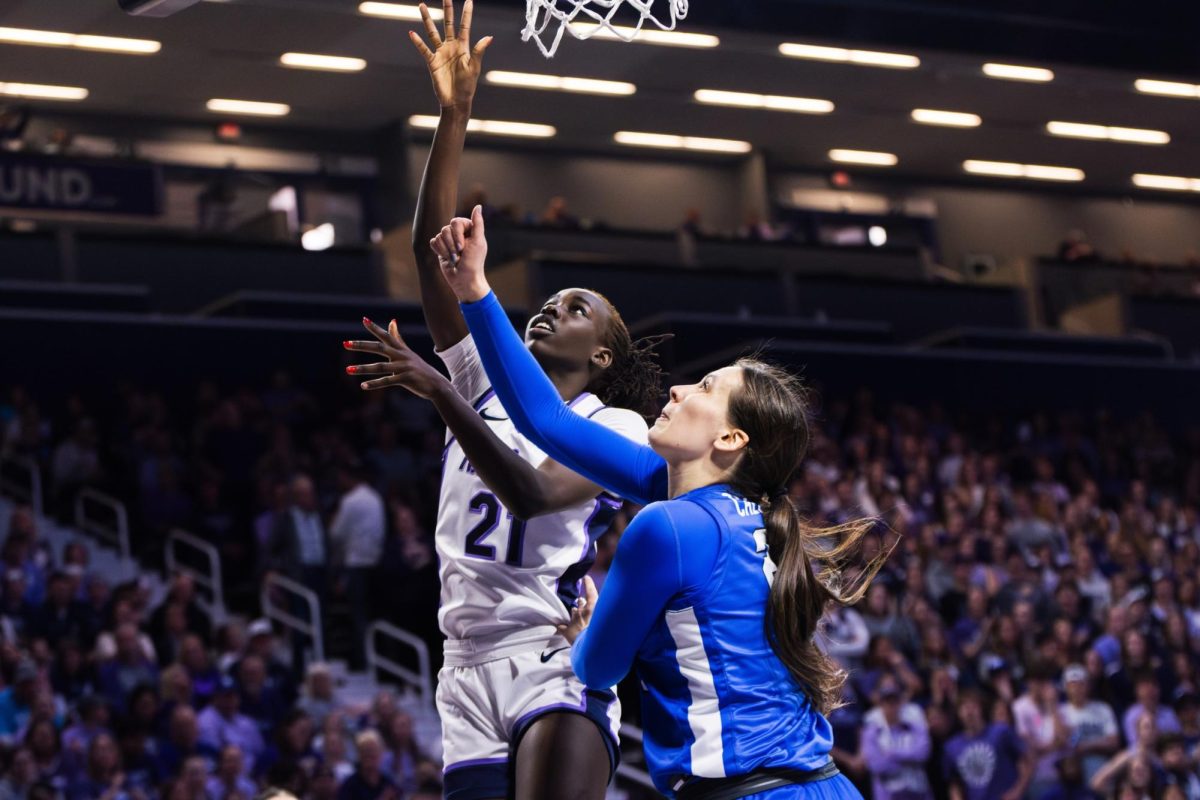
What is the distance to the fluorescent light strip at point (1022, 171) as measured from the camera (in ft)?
89.4

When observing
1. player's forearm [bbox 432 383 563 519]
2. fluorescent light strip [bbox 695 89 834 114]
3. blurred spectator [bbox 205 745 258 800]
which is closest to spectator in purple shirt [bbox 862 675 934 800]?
blurred spectator [bbox 205 745 258 800]

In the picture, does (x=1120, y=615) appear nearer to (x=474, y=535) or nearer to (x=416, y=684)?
(x=416, y=684)

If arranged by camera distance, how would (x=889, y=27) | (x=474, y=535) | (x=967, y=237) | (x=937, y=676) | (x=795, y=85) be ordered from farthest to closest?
(x=967, y=237) → (x=795, y=85) → (x=889, y=27) → (x=937, y=676) → (x=474, y=535)

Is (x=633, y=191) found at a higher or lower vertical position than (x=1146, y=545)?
higher

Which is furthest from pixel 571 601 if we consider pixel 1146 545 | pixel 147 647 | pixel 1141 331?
pixel 1141 331

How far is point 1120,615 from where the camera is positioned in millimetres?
15602

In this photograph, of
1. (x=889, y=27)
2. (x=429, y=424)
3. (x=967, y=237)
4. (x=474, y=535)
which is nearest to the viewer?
(x=474, y=535)

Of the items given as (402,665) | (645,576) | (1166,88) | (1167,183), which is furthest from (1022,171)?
(645,576)

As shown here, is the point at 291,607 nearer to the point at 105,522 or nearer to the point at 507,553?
the point at 105,522

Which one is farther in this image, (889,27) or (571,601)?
(889,27)

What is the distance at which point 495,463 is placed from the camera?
4363 millimetres

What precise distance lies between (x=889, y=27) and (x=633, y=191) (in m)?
5.90

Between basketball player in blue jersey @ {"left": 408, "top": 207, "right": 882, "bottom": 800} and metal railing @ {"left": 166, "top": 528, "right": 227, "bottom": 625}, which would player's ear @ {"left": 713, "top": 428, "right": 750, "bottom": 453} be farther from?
metal railing @ {"left": 166, "top": 528, "right": 227, "bottom": 625}

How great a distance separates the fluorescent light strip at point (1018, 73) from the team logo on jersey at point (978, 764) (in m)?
10.7
